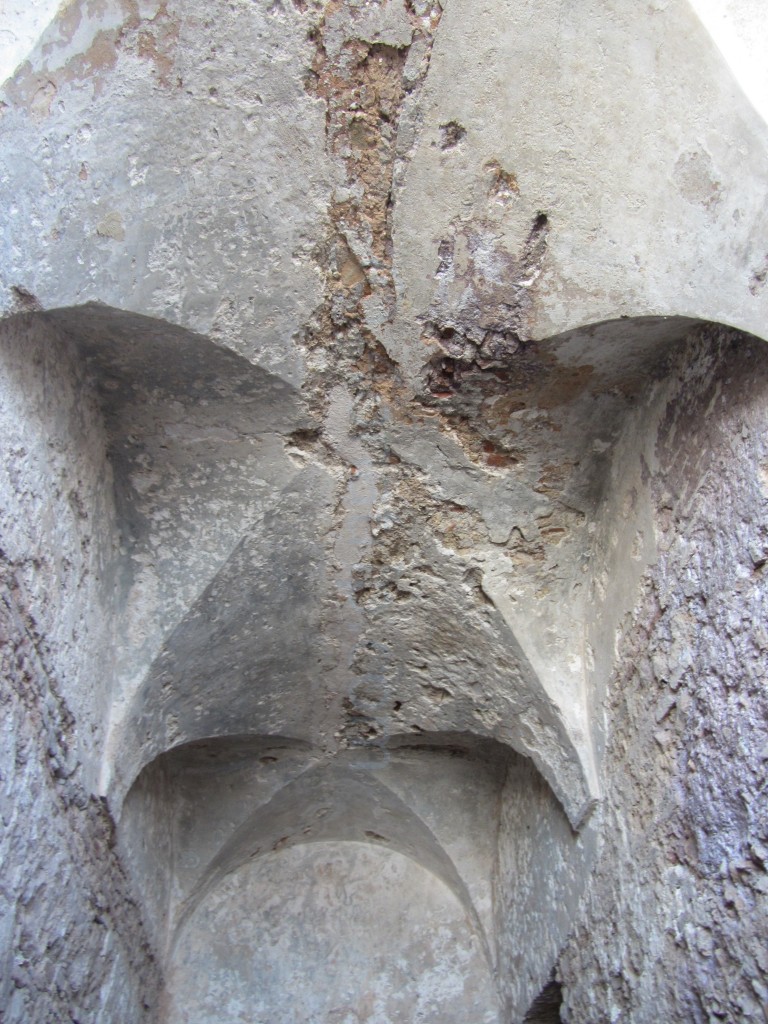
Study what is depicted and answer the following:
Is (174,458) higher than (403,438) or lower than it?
lower

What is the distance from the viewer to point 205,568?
2.81 meters

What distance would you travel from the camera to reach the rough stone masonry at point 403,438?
2.21 m

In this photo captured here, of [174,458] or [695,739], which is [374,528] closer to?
[174,458]

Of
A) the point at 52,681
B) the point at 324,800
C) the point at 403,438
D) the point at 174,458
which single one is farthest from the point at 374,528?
the point at 324,800

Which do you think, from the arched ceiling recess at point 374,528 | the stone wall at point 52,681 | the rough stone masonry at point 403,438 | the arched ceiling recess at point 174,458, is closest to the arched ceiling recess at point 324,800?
Result: the rough stone masonry at point 403,438

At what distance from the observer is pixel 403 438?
273cm

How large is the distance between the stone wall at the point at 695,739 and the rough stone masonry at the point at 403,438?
0.4 inches

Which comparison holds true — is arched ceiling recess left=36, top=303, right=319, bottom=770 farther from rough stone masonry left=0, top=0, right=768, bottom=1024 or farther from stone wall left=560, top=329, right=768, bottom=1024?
stone wall left=560, top=329, right=768, bottom=1024

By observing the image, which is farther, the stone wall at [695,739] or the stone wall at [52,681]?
the stone wall at [52,681]

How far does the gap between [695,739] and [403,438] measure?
1154 mm

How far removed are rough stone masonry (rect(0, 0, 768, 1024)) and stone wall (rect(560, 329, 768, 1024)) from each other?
1cm

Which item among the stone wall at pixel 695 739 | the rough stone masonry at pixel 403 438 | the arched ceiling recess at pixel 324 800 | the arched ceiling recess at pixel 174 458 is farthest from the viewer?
the arched ceiling recess at pixel 324 800

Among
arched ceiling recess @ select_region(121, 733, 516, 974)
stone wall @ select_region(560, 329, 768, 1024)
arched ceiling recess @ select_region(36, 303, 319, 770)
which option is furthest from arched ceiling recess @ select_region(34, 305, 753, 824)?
arched ceiling recess @ select_region(121, 733, 516, 974)

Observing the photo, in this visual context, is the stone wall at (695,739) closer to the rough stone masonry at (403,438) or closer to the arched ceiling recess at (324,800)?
the rough stone masonry at (403,438)
